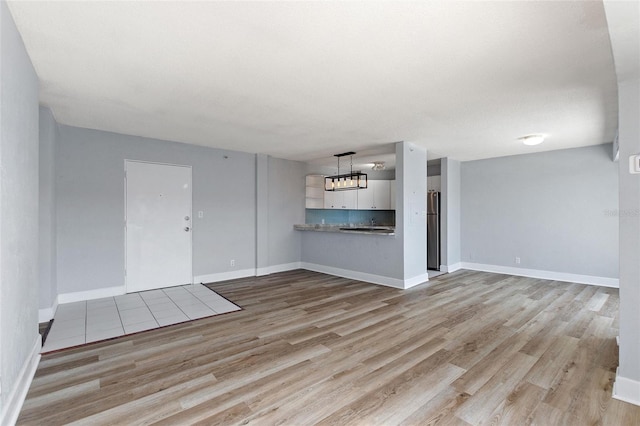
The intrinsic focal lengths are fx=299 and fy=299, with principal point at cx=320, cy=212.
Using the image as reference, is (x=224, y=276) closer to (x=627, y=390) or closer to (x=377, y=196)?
(x=377, y=196)

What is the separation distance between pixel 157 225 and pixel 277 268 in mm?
2590

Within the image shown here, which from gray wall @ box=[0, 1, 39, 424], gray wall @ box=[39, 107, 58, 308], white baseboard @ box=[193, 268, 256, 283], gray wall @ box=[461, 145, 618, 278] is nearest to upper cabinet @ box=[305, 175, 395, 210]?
gray wall @ box=[461, 145, 618, 278]

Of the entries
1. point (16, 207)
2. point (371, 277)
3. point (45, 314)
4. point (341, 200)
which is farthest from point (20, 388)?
point (341, 200)

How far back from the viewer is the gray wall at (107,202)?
428cm

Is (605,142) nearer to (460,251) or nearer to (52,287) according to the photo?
(460,251)

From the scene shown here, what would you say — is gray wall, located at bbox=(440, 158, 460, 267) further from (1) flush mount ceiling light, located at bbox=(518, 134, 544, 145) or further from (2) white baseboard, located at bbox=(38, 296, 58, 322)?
(2) white baseboard, located at bbox=(38, 296, 58, 322)

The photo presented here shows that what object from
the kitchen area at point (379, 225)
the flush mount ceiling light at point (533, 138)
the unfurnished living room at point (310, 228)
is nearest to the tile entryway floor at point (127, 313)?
the unfurnished living room at point (310, 228)

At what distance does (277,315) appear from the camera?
3811mm

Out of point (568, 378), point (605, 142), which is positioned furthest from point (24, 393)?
point (605, 142)

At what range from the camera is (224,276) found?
5.79 meters

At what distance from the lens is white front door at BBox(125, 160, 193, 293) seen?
484 centimetres

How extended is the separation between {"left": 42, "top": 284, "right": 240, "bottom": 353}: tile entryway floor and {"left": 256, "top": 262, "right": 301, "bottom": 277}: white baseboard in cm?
141

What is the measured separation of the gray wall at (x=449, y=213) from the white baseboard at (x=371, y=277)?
1.22 m

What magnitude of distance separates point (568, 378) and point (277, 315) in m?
2.90
